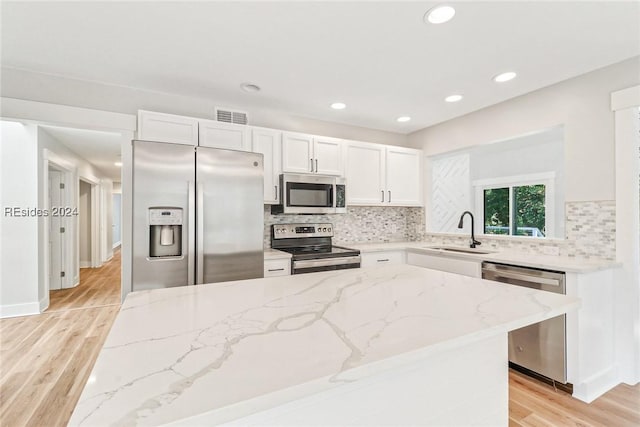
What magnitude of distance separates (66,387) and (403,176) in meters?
3.82

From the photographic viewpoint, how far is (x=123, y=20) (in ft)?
6.12

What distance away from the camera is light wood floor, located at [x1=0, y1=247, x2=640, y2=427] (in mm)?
1904

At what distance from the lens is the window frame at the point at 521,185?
16.1ft

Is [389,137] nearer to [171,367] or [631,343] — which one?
[631,343]

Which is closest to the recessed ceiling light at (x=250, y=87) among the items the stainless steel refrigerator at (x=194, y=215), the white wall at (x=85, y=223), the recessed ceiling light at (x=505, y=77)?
the stainless steel refrigerator at (x=194, y=215)

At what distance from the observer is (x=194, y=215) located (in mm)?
2398

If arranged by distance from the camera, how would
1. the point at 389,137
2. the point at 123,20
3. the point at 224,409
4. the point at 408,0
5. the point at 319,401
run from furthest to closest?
1. the point at 389,137
2. the point at 123,20
3. the point at 408,0
4. the point at 319,401
5. the point at 224,409

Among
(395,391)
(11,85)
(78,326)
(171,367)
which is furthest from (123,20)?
(78,326)

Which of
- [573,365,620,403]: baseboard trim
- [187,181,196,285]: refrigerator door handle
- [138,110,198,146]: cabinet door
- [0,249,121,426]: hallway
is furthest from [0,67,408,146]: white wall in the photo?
[573,365,620,403]: baseboard trim

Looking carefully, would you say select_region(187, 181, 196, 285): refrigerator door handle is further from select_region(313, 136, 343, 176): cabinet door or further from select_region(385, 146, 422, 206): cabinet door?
select_region(385, 146, 422, 206): cabinet door

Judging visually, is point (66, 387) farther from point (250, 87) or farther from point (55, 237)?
point (55, 237)

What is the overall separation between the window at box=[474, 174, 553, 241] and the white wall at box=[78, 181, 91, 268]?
830cm

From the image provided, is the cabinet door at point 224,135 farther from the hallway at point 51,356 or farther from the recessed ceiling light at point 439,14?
the hallway at point 51,356

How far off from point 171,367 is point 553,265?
2.58 metres
